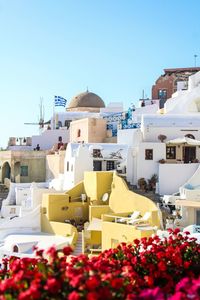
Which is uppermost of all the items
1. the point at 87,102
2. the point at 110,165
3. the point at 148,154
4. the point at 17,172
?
the point at 87,102

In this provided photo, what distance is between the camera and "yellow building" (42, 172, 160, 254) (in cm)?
2203

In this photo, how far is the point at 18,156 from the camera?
4134cm

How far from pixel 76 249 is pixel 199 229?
7624mm

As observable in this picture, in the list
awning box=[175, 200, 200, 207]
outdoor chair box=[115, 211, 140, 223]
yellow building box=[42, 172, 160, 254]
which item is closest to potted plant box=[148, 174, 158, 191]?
yellow building box=[42, 172, 160, 254]

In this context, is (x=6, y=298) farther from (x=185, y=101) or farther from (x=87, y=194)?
(x=185, y=101)

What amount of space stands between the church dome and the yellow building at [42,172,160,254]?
24553mm

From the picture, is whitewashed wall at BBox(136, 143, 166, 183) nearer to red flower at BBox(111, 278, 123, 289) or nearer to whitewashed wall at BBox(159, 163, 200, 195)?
whitewashed wall at BBox(159, 163, 200, 195)

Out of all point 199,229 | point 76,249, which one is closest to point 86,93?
point 76,249

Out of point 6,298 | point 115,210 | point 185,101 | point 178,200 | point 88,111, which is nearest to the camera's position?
point 6,298

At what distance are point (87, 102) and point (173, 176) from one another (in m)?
28.4

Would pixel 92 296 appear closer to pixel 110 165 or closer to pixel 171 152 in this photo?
pixel 171 152

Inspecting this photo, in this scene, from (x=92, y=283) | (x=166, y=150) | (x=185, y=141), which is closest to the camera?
(x=92, y=283)

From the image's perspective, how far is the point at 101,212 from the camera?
27.2 metres

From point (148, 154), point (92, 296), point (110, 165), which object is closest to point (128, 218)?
point (148, 154)
